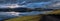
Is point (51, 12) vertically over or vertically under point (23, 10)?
under

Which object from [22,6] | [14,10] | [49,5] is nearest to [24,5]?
[22,6]

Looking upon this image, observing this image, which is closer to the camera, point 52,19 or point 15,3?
point 52,19

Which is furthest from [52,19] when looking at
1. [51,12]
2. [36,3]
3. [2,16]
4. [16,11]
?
[2,16]

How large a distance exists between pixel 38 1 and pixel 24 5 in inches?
6.9

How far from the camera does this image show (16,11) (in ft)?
4.50

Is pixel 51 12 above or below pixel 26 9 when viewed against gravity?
below

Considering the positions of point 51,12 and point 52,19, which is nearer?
point 52,19

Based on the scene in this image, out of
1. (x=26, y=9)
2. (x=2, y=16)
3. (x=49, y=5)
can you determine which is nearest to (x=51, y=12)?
(x=49, y=5)

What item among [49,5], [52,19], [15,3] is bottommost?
[52,19]

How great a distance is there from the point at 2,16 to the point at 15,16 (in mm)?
Result: 158

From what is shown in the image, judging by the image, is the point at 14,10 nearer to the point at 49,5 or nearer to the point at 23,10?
the point at 23,10

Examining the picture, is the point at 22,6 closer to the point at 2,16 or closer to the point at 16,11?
the point at 16,11

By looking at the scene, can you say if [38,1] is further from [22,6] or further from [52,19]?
[52,19]

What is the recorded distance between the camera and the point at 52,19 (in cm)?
115
